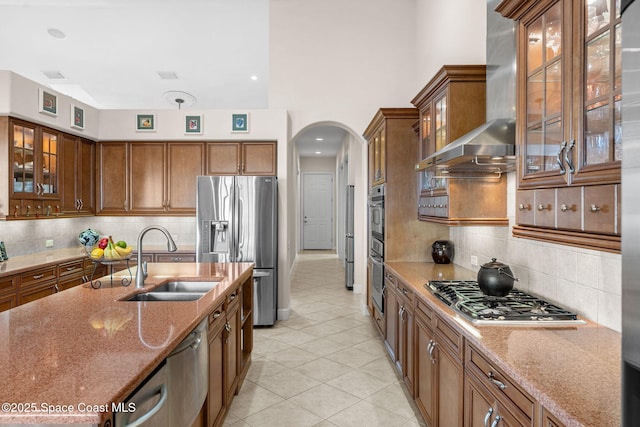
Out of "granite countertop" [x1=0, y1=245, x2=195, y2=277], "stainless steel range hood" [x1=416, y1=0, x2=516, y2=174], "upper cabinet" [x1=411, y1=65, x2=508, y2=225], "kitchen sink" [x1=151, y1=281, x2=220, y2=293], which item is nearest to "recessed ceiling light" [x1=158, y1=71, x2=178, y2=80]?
"granite countertop" [x1=0, y1=245, x2=195, y2=277]

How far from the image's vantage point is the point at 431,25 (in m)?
4.14

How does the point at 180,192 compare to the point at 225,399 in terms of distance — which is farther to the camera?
the point at 180,192

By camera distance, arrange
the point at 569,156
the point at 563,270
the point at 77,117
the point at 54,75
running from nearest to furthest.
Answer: the point at 569,156, the point at 563,270, the point at 77,117, the point at 54,75

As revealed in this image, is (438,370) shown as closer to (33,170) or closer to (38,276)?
(38,276)

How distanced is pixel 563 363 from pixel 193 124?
446cm

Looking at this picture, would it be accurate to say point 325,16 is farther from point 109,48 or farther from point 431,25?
point 109,48

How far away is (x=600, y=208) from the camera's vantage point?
1.16 metres

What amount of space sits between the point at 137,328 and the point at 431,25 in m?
4.19

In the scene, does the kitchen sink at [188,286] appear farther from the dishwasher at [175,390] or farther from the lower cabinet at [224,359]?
the dishwasher at [175,390]

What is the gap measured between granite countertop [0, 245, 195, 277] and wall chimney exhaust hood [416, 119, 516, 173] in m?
3.35

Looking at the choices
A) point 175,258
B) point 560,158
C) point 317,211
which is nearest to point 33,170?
point 175,258

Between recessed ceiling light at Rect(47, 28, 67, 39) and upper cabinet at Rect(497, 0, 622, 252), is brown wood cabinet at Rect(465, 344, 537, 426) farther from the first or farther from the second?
recessed ceiling light at Rect(47, 28, 67, 39)

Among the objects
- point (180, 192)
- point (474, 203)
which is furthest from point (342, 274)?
point (474, 203)

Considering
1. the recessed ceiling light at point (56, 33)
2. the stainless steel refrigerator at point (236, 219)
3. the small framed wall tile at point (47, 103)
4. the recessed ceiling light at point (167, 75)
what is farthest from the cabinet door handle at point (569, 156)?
the recessed ceiling light at point (167, 75)
